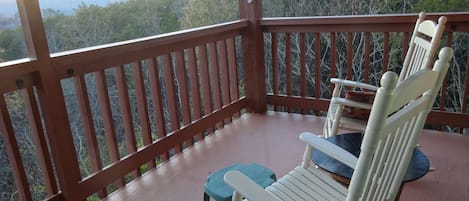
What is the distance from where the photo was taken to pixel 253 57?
11.5 feet

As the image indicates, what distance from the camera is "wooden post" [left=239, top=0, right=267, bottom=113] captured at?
340 centimetres

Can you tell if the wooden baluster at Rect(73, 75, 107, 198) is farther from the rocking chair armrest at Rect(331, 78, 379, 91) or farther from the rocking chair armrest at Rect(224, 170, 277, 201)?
the rocking chair armrest at Rect(331, 78, 379, 91)

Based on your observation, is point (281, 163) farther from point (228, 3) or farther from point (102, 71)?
point (228, 3)

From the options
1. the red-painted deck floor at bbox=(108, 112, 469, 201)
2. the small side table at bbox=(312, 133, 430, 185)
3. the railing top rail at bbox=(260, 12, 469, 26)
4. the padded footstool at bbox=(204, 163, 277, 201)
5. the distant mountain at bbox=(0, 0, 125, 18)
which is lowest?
the red-painted deck floor at bbox=(108, 112, 469, 201)

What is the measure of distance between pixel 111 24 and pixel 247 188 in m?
2.60

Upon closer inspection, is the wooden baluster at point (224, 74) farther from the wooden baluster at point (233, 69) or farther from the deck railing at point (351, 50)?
the deck railing at point (351, 50)

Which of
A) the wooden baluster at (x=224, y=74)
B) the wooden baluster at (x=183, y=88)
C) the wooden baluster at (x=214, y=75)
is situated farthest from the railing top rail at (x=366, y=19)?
the wooden baluster at (x=183, y=88)

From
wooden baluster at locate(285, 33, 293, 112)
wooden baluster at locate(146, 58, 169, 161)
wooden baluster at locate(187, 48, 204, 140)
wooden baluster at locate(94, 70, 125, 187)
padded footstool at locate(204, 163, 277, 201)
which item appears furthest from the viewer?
wooden baluster at locate(285, 33, 293, 112)

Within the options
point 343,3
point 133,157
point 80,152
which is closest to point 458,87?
point 343,3

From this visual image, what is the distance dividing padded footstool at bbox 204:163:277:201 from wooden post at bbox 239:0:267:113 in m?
1.69

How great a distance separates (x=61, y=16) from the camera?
2.79 m

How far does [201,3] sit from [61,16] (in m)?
1.87

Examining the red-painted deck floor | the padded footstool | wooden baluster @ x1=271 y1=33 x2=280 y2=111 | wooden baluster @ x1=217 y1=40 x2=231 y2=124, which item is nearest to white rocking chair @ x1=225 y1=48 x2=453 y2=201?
the padded footstool

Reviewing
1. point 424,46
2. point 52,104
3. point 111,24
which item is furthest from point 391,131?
point 111,24
